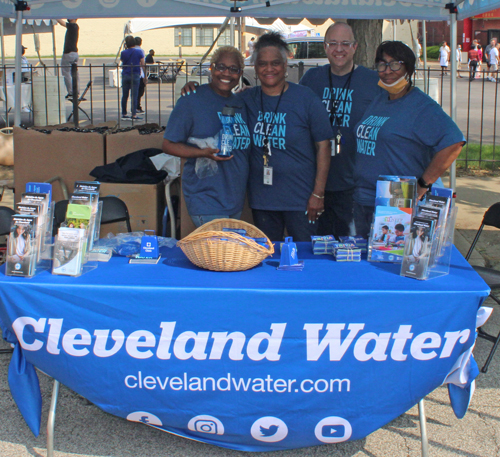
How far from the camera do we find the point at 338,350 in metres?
2.31

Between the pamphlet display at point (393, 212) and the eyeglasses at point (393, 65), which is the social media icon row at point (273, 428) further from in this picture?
the eyeglasses at point (393, 65)

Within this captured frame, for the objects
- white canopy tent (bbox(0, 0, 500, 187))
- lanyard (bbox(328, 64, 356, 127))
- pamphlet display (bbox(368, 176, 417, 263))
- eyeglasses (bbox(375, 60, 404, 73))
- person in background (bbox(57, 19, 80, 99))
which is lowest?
pamphlet display (bbox(368, 176, 417, 263))

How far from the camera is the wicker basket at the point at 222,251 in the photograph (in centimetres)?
240

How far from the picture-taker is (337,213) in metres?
3.71

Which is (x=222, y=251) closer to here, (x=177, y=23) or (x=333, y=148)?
(x=333, y=148)

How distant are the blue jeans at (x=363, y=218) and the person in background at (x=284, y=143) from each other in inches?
8.9

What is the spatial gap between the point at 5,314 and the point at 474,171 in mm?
7295

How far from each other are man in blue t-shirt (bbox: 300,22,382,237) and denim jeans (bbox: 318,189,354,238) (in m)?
0.02

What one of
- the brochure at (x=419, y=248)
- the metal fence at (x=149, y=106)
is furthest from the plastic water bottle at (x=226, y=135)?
the metal fence at (x=149, y=106)

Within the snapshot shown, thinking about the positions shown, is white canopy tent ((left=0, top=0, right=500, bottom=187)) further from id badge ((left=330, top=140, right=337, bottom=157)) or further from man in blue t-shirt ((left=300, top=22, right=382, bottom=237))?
id badge ((left=330, top=140, right=337, bottom=157))

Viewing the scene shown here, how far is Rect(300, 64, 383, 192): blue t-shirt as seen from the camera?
3465 mm

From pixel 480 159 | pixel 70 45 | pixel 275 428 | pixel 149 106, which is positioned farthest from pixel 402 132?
pixel 149 106

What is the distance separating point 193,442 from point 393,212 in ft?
4.58

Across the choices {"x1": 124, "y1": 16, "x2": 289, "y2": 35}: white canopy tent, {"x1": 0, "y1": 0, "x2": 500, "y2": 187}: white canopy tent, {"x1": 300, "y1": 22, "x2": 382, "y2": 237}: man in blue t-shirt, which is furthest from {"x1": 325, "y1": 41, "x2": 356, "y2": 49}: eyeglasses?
{"x1": 124, "y1": 16, "x2": 289, "y2": 35}: white canopy tent
